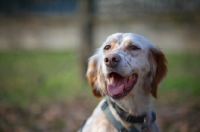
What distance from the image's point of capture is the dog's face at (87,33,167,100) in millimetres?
3268

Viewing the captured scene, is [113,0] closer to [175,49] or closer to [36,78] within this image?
[175,49]

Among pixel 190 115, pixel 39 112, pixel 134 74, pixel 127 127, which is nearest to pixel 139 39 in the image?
pixel 134 74

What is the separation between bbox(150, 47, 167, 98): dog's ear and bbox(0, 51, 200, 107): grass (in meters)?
3.75

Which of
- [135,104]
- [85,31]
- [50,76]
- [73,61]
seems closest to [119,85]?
[135,104]

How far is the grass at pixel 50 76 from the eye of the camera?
Answer: 7.90m

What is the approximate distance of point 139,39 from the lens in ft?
11.8

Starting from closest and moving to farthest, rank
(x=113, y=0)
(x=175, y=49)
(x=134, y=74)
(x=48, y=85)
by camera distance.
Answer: (x=134, y=74) < (x=48, y=85) < (x=113, y=0) < (x=175, y=49)

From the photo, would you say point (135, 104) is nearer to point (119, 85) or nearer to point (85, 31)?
point (119, 85)

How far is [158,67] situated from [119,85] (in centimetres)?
53

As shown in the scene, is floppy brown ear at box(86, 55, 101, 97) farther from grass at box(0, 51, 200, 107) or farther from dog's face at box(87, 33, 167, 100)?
grass at box(0, 51, 200, 107)

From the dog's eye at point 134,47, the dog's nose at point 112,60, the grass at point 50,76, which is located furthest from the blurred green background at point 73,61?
the dog's nose at point 112,60

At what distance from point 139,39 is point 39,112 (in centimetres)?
329

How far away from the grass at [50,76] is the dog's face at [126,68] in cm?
357

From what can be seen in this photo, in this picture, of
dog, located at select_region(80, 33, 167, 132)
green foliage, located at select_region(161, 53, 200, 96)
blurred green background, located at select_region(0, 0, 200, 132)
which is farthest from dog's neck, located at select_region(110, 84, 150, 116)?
green foliage, located at select_region(161, 53, 200, 96)
